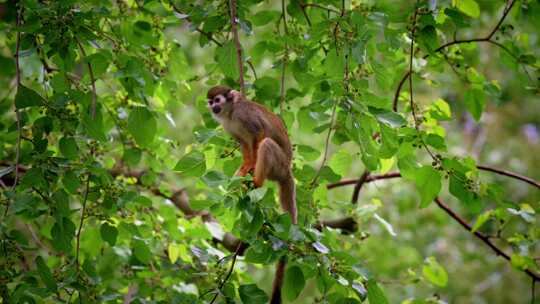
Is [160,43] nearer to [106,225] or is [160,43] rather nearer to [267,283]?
[106,225]

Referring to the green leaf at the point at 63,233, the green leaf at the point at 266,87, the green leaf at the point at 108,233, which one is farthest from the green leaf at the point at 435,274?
the green leaf at the point at 63,233

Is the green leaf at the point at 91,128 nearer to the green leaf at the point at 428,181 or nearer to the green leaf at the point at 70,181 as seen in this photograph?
Answer: the green leaf at the point at 70,181

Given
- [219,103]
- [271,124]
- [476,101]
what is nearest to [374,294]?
[271,124]

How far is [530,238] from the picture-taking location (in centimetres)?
309

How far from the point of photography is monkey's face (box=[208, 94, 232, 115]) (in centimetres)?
332

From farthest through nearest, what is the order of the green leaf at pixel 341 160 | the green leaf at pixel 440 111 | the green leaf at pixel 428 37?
the green leaf at pixel 341 160 → the green leaf at pixel 440 111 → the green leaf at pixel 428 37

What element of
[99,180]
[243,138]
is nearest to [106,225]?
[99,180]

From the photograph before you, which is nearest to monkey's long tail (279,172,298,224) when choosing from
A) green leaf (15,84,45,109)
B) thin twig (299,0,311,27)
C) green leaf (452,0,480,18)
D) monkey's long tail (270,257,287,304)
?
monkey's long tail (270,257,287,304)

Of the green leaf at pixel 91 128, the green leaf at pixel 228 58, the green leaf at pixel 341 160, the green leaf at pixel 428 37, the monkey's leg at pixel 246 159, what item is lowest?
the monkey's leg at pixel 246 159

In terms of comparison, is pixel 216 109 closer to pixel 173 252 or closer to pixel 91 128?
pixel 173 252

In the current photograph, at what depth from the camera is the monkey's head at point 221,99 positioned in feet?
10.8

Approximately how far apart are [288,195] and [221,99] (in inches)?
26.0

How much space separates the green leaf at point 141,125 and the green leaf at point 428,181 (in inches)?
48.2

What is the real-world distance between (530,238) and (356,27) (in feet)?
4.79
